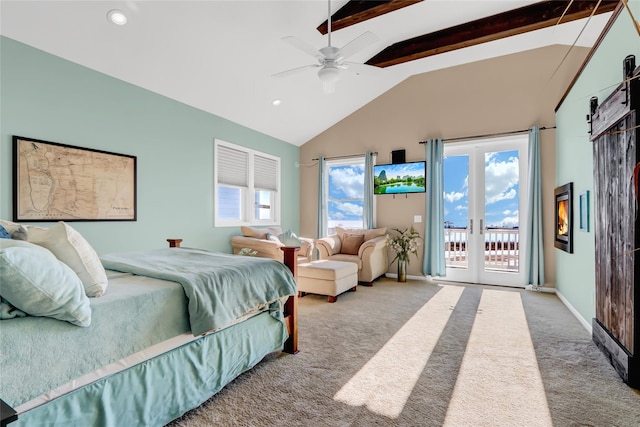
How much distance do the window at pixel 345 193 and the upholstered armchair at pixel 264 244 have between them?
1390 millimetres

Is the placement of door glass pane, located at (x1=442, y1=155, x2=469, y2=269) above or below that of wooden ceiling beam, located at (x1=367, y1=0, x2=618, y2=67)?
below

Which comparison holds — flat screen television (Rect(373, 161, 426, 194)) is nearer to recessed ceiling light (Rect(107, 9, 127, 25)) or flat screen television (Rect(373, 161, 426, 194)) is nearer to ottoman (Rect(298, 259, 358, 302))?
ottoman (Rect(298, 259, 358, 302))

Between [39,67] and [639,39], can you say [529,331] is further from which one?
[39,67]

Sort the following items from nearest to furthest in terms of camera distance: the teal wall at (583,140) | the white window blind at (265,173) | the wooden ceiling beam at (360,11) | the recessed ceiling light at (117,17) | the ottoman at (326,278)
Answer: the teal wall at (583,140)
the recessed ceiling light at (117,17)
the wooden ceiling beam at (360,11)
the ottoman at (326,278)
the white window blind at (265,173)

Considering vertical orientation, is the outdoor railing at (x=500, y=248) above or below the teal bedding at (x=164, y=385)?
above

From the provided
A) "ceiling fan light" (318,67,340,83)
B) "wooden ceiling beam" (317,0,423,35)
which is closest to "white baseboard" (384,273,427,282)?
"ceiling fan light" (318,67,340,83)

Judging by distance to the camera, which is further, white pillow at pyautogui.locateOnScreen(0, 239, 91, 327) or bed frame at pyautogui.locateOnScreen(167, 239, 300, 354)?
bed frame at pyautogui.locateOnScreen(167, 239, 300, 354)

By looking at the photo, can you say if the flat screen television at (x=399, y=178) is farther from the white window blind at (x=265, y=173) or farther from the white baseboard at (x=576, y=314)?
the white baseboard at (x=576, y=314)

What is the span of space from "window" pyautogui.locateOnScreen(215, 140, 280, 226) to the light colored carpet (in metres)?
2.51

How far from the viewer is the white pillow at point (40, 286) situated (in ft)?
3.80

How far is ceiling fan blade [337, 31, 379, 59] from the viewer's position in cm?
276

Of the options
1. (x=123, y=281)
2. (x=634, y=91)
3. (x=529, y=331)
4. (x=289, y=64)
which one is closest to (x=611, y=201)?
(x=634, y=91)

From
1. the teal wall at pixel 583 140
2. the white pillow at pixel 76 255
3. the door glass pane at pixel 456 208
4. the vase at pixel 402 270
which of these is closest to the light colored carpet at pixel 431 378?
the teal wall at pixel 583 140

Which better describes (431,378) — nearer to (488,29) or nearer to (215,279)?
(215,279)
